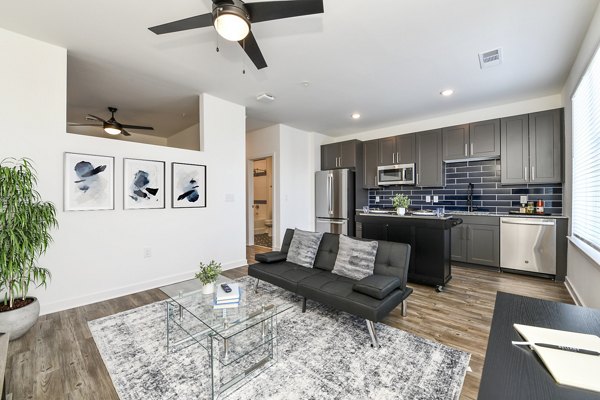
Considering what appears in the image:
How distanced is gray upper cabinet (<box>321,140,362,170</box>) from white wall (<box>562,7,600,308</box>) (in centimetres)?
331

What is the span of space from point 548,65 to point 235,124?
4351mm

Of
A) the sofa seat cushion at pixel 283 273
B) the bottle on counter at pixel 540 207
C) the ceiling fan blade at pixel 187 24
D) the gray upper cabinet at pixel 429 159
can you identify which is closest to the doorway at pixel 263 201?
the gray upper cabinet at pixel 429 159

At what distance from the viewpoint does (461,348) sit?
2072 mm

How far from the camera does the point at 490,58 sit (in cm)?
292

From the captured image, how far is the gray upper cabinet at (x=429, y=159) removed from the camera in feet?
15.8

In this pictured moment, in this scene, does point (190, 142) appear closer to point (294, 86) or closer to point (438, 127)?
point (294, 86)

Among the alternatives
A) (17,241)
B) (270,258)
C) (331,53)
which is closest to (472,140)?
(331,53)

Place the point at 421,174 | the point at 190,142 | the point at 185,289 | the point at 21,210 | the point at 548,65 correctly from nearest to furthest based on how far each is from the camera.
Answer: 1. the point at 21,210
2. the point at 185,289
3. the point at 548,65
4. the point at 421,174
5. the point at 190,142

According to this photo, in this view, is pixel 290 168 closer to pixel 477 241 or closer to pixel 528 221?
pixel 477 241

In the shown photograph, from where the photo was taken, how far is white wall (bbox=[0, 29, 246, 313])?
2605 mm

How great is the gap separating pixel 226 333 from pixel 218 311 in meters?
0.35

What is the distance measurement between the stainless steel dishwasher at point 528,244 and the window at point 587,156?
543mm

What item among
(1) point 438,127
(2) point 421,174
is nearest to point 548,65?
(1) point 438,127

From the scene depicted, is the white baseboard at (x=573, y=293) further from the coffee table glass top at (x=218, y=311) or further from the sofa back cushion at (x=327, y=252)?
the coffee table glass top at (x=218, y=311)
